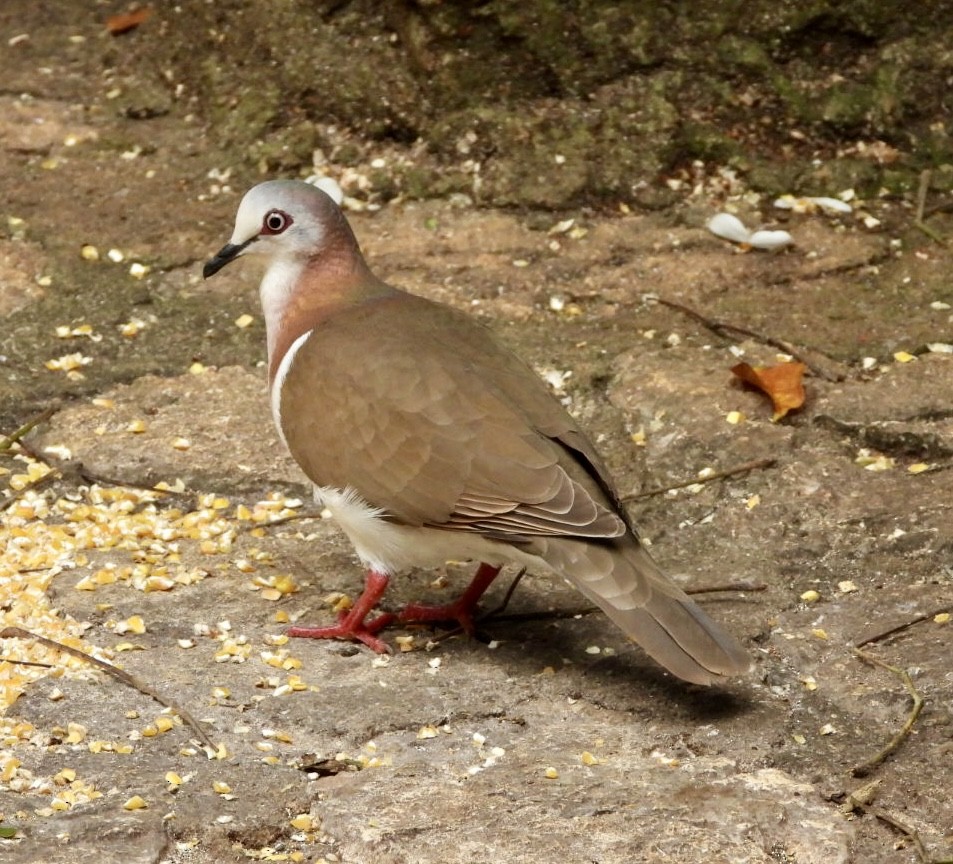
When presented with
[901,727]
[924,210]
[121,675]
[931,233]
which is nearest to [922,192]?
[924,210]

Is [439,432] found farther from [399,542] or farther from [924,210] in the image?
[924,210]

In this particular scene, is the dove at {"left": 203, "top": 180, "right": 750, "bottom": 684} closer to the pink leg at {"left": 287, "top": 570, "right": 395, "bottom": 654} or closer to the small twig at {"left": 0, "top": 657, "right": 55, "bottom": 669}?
the pink leg at {"left": 287, "top": 570, "right": 395, "bottom": 654}

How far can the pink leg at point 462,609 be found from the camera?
154 inches

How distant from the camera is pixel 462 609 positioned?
390 cm

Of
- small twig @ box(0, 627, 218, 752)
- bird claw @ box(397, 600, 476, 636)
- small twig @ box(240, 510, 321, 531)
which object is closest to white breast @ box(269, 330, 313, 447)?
small twig @ box(240, 510, 321, 531)

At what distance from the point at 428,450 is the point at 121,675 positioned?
832 millimetres

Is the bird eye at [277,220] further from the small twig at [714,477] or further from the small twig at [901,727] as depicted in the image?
the small twig at [901,727]

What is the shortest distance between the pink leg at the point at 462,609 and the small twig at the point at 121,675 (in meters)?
0.70

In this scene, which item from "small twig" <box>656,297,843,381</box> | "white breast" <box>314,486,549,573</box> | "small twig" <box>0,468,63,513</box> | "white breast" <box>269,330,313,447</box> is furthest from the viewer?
"small twig" <box>656,297,843,381</box>

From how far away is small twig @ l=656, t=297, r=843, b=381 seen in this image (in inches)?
186

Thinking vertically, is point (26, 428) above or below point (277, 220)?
below

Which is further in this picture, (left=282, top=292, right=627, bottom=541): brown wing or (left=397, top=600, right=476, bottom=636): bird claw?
(left=397, top=600, right=476, bottom=636): bird claw

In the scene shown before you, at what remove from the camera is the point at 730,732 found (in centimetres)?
338

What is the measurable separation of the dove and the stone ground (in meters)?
0.21
